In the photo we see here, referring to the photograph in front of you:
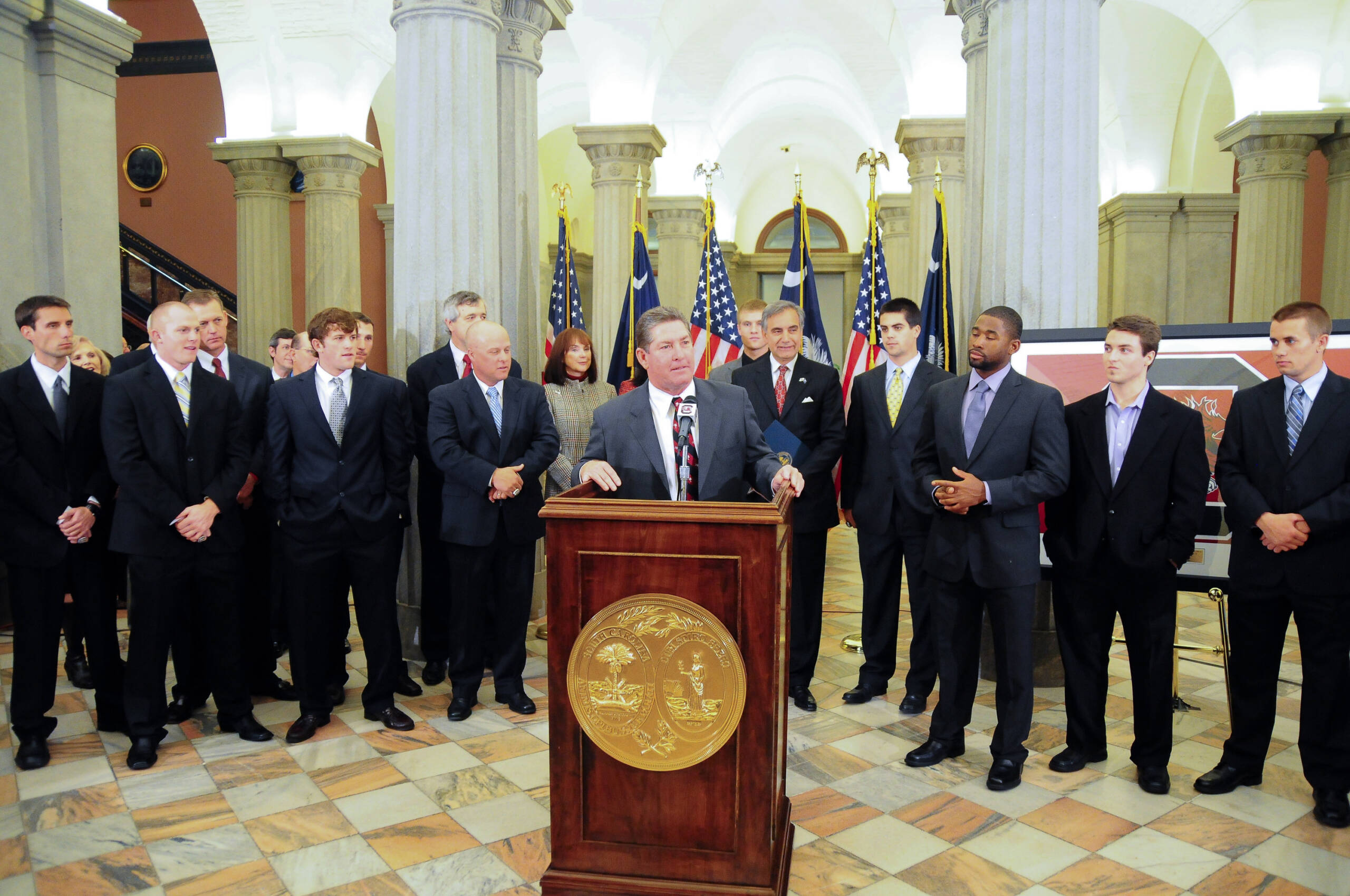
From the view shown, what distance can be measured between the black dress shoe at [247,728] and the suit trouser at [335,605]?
0.17 meters

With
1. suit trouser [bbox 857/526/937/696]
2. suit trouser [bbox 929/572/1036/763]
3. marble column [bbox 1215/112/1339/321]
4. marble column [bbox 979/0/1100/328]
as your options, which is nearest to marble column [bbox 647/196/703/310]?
marble column [bbox 1215/112/1339/321]

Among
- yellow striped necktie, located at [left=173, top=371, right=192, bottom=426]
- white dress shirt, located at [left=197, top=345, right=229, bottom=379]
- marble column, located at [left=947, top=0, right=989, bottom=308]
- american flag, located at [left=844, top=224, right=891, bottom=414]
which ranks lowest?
yellow striped necktie, located at [left=173, top=371, right=192, bottom=426]

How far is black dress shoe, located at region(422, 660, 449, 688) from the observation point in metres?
4.61

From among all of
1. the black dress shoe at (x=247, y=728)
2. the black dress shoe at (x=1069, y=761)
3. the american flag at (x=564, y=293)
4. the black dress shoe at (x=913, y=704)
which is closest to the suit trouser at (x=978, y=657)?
the black dress shoe at (x=1069, y=761)

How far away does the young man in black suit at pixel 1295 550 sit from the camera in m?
3.08

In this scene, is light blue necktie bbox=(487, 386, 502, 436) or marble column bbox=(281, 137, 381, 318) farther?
marble column bbox=(281, 137, 381, 318)

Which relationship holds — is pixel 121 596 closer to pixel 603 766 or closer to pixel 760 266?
pixel 603 766

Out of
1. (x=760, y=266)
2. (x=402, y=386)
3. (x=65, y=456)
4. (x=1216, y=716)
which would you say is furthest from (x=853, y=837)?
(x=760, y=266)

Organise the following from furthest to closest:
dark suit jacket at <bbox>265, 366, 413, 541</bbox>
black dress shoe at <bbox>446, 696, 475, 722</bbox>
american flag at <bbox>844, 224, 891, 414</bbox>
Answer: american flag at <bbox>844, 224, 891, 414</bbox> < black dress shoe at <bbox>446, 696, 475, 722</bbox> < dark suit jacket at <bbox>265, 366, 413, 541</bbox>

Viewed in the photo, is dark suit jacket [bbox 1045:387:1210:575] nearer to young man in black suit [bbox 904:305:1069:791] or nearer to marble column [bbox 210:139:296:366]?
young man in black suit [bbox 904:305:1069:791]

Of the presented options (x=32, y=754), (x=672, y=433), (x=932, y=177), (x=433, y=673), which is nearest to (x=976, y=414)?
(x=672, y=433)

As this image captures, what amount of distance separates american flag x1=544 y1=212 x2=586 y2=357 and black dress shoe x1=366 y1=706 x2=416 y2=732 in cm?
351

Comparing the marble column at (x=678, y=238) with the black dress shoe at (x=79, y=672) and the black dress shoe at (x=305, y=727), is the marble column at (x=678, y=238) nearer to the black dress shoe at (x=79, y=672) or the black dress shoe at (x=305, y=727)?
the black dress shoe at (x=79, y=672)

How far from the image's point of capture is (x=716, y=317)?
7191 mm
